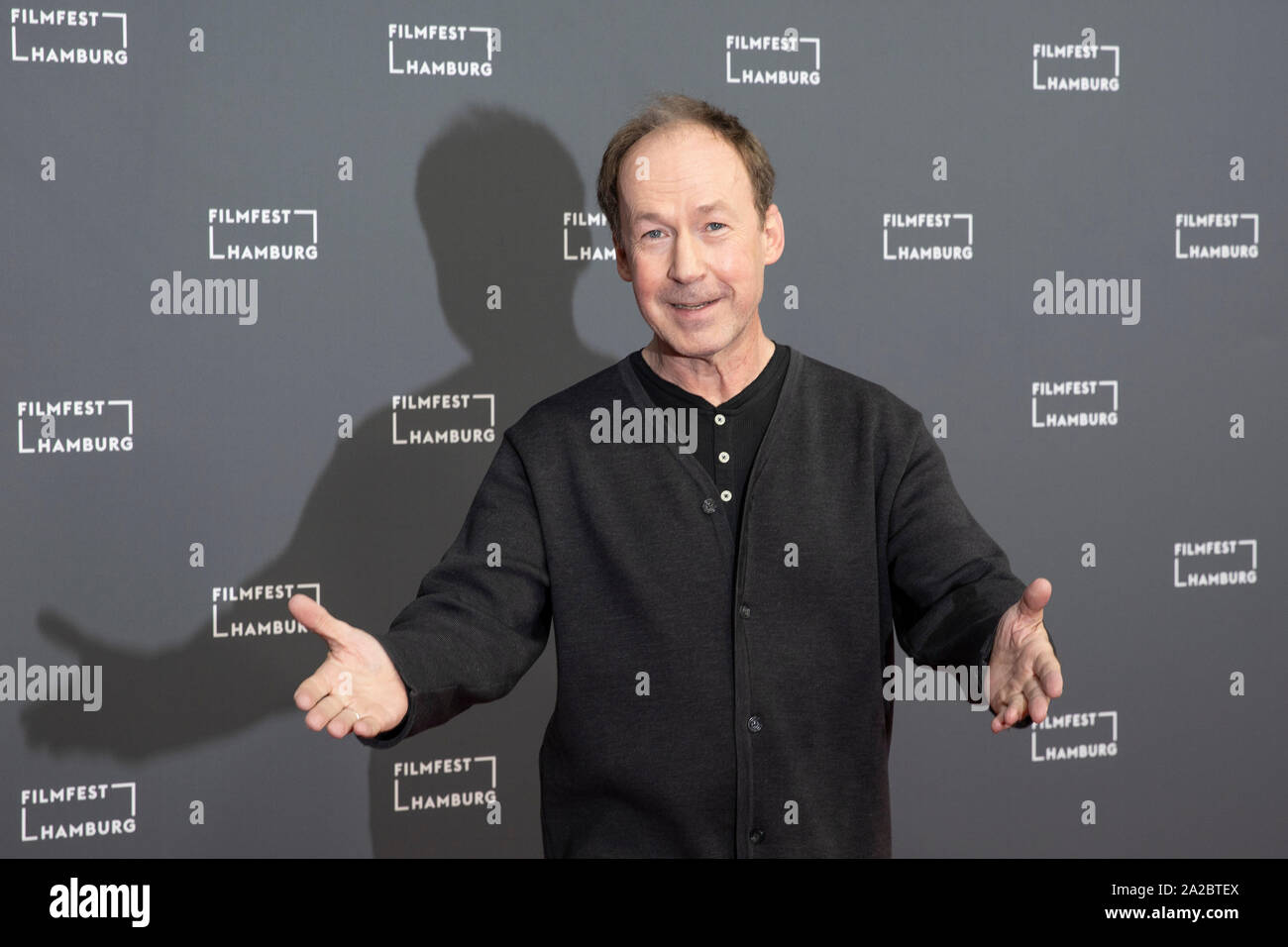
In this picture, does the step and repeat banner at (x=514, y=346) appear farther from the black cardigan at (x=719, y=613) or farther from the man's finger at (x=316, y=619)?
the man's finger at (x=316, y=619)

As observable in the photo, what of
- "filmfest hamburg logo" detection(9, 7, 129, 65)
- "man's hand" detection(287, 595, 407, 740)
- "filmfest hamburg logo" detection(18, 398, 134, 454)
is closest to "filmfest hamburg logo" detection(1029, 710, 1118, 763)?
"man's hand" detection(287, 595, 407, 740)

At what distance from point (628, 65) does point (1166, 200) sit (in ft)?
4.03

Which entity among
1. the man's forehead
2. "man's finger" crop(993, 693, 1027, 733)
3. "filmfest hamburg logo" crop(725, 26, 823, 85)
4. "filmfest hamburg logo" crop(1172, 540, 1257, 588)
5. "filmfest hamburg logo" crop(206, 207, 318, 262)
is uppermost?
"filmfest hamburg logo" crop(725, 26, 823, 85)

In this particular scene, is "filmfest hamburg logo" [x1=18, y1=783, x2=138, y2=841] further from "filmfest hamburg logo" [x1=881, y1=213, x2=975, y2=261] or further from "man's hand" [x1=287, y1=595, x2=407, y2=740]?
"filmfest hamburg logo" [x1=881, y1=213, x2=975, y2=261]

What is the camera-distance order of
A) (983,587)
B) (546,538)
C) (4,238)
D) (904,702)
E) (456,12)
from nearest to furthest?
(983,587)
(546,538)
(4,238)
(456,12)
(904,702)

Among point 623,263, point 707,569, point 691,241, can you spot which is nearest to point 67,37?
point 623,263

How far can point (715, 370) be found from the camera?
1603 mm

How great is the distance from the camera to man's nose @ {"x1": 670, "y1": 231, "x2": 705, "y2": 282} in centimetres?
155

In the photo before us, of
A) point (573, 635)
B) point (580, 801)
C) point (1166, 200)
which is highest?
point (1166, 200)

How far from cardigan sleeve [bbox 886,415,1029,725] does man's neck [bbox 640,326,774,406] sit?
235 millimetres

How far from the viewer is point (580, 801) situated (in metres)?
1.56

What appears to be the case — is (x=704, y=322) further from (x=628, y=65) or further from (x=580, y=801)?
(x=628, y=65)

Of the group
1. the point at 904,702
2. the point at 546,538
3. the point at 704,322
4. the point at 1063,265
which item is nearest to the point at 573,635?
the point at 546,538

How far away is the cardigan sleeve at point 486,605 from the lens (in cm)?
144
